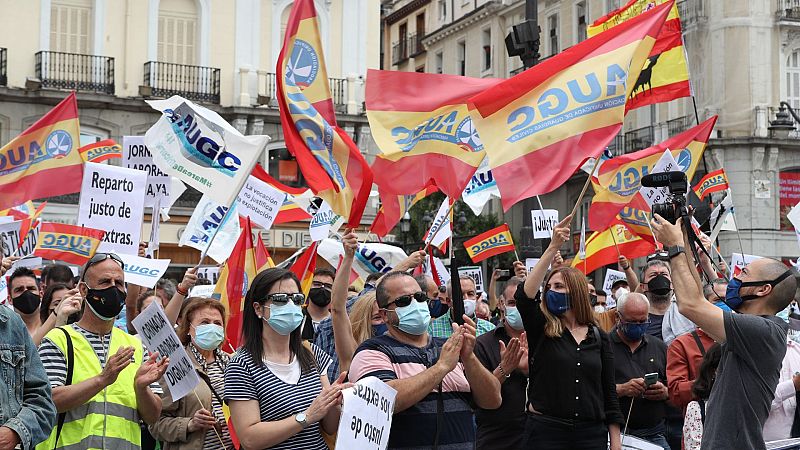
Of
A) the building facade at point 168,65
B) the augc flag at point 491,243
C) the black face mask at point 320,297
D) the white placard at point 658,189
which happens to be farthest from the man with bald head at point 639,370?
the building facade at point 168,65

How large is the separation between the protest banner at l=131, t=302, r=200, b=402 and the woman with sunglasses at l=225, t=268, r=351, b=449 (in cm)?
62

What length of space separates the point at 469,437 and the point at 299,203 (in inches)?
368

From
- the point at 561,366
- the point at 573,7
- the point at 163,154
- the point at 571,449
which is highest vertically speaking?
the point at 573,7

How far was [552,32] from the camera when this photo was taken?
46.1m

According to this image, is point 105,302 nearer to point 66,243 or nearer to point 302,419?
point 302,419

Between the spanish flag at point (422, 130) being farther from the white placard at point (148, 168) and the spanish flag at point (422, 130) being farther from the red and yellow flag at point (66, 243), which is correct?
the white placard at point (148, 168)

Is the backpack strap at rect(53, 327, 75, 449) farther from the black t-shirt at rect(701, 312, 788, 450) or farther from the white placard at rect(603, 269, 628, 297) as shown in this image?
the white placard at rect(603, 269, 628, 297)

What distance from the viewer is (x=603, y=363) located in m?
7.12

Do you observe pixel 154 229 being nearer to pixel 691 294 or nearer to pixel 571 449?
pixel 571 449

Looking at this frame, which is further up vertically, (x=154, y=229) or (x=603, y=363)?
(x=154, y=229)

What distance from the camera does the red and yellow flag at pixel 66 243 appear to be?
38.7ft

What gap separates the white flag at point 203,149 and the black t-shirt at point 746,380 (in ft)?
17.9

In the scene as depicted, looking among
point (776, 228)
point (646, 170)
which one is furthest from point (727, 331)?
point (776, 228)

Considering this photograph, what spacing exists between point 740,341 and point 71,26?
2722 centimetres
